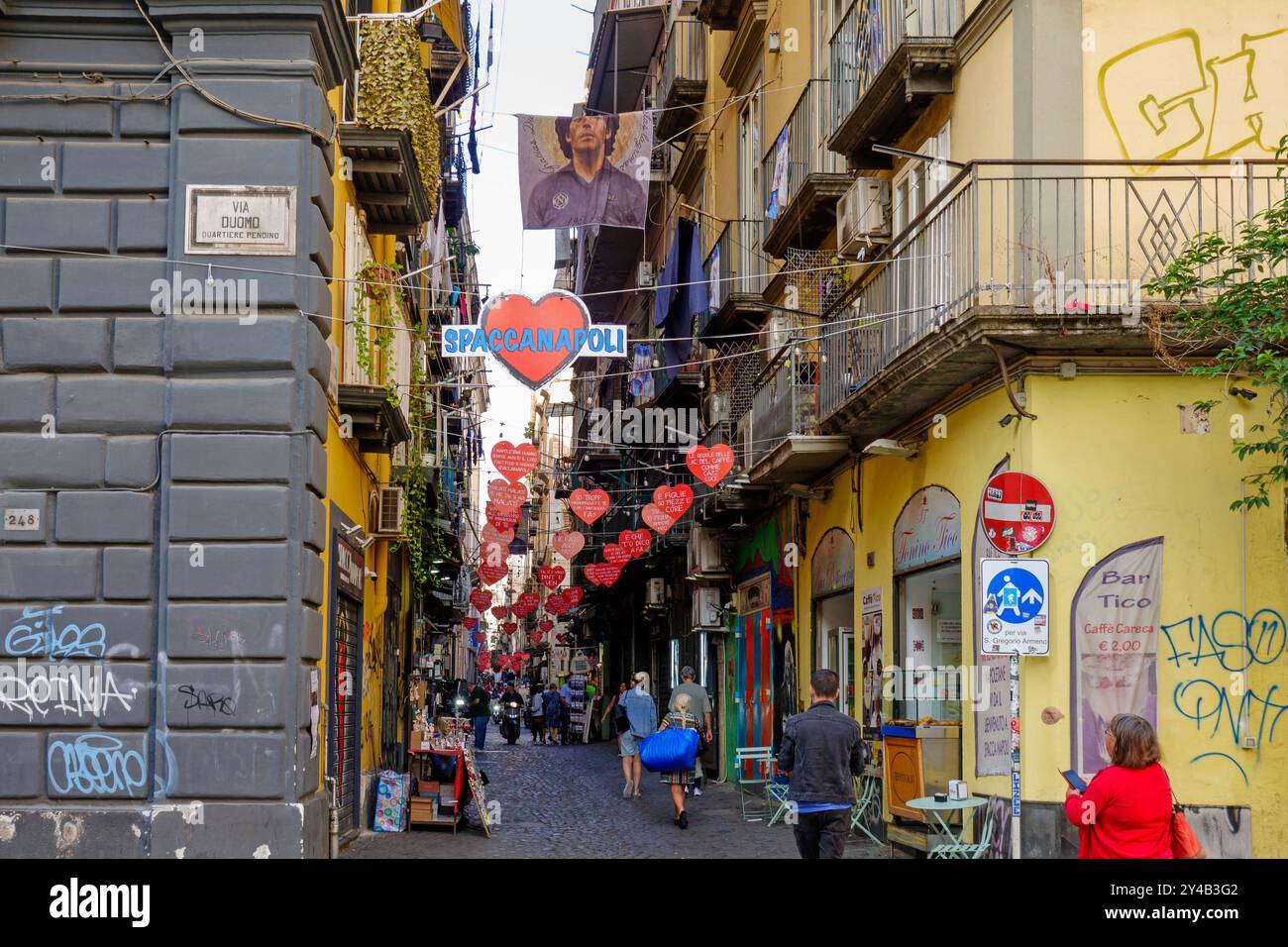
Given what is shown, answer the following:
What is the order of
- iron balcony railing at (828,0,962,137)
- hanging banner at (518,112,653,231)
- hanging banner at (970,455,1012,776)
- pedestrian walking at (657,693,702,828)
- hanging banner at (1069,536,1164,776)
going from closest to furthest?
hanging banner at (1069,536,1164,776), hanging banner at (970,455,1012,776), iron balcony railing at (828,0,962,137), hanging banner at (518,112,653,231), pedestrian walking at (657,693,702,828)

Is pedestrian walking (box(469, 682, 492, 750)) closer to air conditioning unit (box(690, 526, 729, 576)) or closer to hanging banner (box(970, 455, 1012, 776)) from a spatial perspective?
air conditioning unit (box(690, 526, 729, 576))

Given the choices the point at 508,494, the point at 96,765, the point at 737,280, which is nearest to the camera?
the point at 96,765

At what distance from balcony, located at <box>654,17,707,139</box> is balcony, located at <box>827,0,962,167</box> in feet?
38.7

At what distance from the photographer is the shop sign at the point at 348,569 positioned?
15797 millimetres

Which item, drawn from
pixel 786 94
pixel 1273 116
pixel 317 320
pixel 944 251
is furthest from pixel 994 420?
pixel 786 94

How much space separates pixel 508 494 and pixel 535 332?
38.4 feet

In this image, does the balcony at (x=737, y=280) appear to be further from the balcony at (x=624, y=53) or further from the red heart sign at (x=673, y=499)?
the balcony at (x=624, y=53)

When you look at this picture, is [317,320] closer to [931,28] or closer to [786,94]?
[931,28]

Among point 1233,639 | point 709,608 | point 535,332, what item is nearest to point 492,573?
point 709,608

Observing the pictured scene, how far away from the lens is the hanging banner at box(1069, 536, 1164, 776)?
44.0 ft

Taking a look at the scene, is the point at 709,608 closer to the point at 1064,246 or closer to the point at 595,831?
the point at 595,831

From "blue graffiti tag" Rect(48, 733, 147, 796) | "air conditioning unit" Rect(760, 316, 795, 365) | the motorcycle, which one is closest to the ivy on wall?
"blue graffiti tag" Rect(48, 733, 147, 796)

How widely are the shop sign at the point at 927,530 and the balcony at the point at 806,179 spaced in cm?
487

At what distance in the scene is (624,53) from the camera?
38.8 meters
